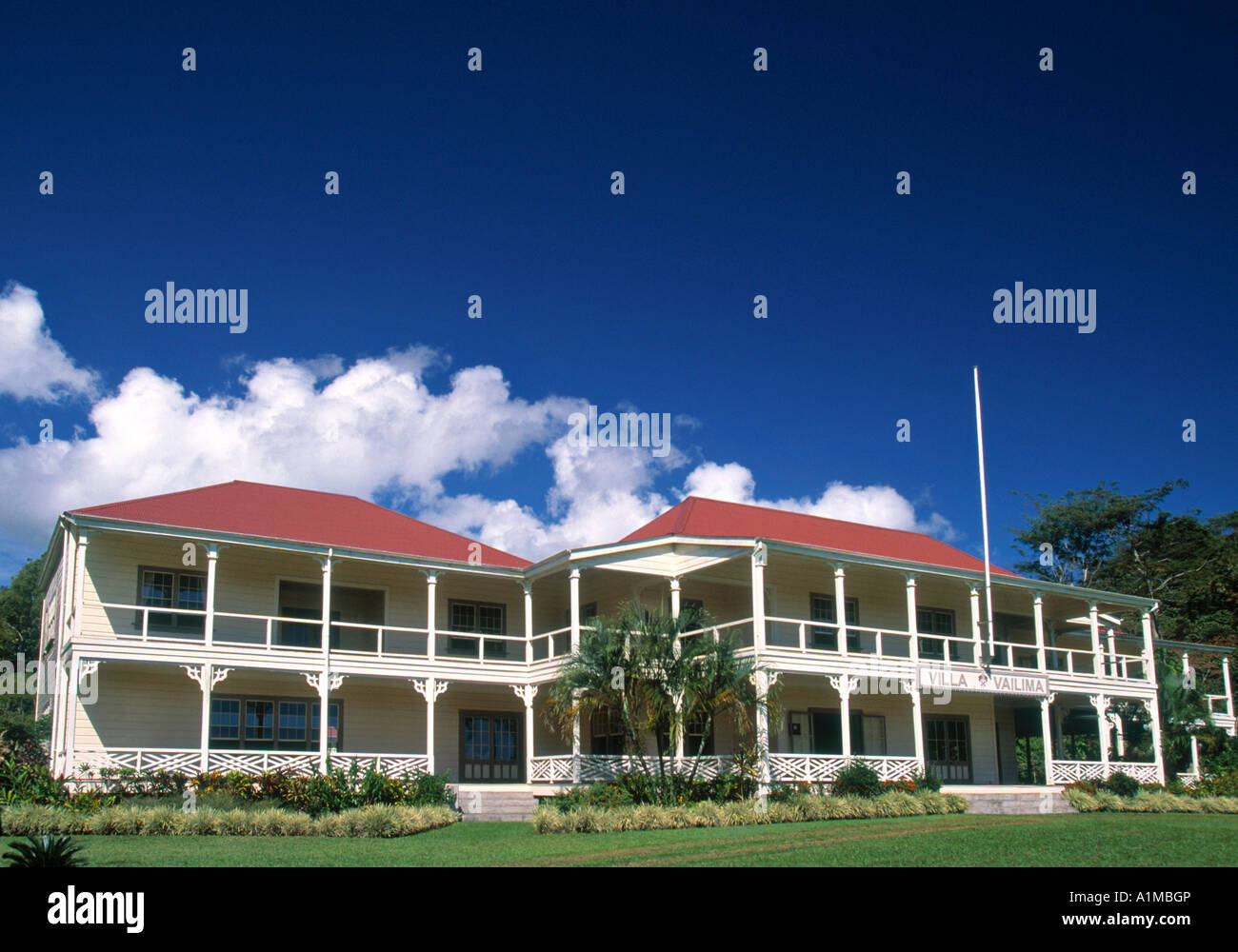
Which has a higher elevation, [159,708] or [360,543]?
[360,543]

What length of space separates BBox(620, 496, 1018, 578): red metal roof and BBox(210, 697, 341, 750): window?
343 inches

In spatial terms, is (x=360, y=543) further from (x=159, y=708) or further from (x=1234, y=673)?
(x=1234, y=673)

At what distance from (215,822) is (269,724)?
7283 millimetres

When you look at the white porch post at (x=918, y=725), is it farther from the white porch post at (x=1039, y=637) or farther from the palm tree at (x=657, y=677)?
the palm tree at (x=657, y=677)

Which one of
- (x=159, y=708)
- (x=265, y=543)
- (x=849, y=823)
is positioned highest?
(x=265, y=543)

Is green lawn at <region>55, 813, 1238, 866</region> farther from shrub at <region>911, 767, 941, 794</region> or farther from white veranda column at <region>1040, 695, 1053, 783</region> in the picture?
white veranda column at <region>1040, 695, 1053, 783</region>

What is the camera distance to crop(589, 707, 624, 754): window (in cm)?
2755

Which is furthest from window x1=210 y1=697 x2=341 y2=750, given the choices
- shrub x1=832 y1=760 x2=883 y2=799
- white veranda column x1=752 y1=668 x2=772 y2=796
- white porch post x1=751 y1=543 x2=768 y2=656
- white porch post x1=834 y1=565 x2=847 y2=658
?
white porch post x1=834 y1=565 x2=847 y2=658

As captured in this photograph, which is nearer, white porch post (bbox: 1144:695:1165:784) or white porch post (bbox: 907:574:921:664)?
white porch post (bbox: 907:574:921:664)

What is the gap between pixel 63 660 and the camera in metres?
22.7

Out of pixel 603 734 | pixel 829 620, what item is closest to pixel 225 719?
pixel 603 734

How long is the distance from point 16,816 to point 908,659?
17906 millimetres

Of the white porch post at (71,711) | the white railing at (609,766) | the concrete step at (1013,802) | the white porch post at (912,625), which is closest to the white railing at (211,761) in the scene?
the white porch post at (71,711)
